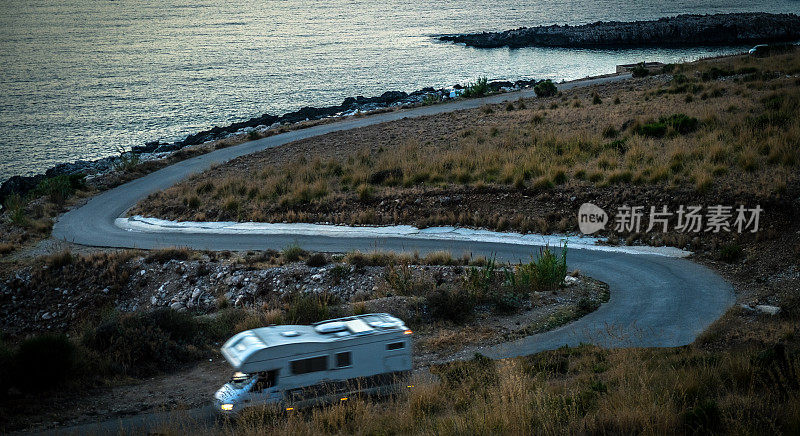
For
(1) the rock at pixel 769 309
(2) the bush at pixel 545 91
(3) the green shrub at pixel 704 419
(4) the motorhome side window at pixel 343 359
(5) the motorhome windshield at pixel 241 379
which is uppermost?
(2) the bush at pixel 545 91

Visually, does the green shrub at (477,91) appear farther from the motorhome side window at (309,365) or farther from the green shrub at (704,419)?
the green shrub at (704,419)

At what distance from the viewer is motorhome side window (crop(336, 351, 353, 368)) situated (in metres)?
10.3

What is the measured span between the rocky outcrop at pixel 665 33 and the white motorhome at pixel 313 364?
Answer: 341 feet

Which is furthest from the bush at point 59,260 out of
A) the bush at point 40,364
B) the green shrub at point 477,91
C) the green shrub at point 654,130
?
the green shrub at point 477,91

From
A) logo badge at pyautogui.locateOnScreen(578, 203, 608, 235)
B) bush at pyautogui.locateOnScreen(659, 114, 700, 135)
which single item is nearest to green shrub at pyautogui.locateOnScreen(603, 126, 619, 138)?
bush at pyautogui.locateOnScreen(659, 114, 700, 135)

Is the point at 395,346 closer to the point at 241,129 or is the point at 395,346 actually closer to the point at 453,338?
the point at 453,338

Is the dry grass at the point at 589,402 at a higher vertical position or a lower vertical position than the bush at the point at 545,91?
lower

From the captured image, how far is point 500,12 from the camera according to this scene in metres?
178

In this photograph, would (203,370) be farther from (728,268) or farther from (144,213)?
(144,213)

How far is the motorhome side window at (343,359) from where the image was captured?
10345mm

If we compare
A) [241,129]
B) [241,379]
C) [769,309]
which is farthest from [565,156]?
[241,129]

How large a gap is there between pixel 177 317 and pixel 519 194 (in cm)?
1622

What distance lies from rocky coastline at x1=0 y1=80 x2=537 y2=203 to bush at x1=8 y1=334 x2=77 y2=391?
1196 inches

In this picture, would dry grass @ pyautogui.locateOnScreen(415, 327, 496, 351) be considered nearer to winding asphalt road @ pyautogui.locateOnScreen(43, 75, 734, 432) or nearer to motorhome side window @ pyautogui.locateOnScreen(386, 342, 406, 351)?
winding asphalt road @ pyautogui.locateOnScreen(43, 75, 734, 432)
